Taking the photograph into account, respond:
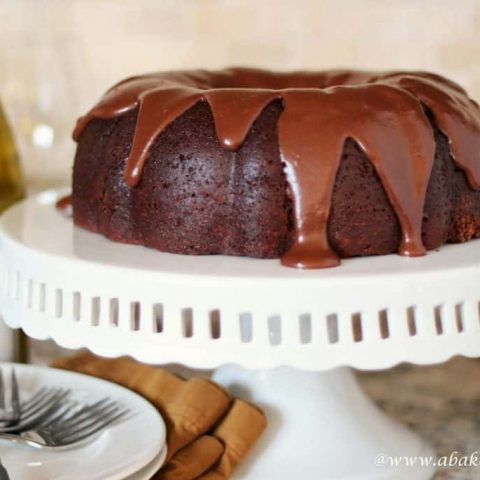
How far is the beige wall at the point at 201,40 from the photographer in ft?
5.76

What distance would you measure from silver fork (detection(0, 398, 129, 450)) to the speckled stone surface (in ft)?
1.37

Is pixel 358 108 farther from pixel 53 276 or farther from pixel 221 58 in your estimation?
pixel 221 58

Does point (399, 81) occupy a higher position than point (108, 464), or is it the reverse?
point (399, 81)

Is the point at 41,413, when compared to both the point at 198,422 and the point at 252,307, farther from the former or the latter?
the point at 252,307

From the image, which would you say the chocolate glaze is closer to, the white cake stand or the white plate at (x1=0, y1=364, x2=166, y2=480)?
the white cake stand

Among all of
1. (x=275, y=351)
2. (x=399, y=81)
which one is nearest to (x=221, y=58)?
(x=399, y=81)

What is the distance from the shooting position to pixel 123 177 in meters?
1.09

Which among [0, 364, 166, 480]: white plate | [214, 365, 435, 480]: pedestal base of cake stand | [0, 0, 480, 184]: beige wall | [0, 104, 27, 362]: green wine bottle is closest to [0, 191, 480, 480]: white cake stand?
[214, 365, 435, 480]: pedestal base of cake stand

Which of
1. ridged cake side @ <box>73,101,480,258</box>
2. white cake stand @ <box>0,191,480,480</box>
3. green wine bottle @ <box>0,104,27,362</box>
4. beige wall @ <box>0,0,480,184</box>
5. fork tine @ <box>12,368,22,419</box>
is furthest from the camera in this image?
beige wall @ <box>0,0,480,184</box>

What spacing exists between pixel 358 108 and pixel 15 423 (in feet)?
1.77

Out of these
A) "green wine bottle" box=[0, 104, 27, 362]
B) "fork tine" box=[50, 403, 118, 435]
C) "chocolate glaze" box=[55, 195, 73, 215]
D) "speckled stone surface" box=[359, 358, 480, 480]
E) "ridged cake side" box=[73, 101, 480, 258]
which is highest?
"ridged cake side" box=[73, 101, 480, 258]

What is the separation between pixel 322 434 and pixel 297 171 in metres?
0.35

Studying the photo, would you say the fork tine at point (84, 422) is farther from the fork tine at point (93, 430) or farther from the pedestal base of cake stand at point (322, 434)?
the pedestal base of cake stand at point (322, 434)

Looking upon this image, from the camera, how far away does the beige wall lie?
5.76ft
